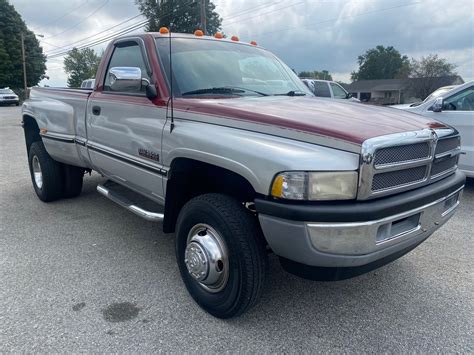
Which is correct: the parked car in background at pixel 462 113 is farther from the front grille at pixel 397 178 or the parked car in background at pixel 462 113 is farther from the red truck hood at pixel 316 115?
the front grille at pixel 397 178

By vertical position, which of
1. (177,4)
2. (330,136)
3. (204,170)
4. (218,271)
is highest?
(177,4)

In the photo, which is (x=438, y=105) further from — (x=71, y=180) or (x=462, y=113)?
(x=71, y=180)

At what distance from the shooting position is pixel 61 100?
187 inches

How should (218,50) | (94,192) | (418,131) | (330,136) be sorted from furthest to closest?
(94,192) → (218,50) → (418,131) → (330,136)

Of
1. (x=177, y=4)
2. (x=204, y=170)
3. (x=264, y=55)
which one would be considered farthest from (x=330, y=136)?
(x=177, y=4)

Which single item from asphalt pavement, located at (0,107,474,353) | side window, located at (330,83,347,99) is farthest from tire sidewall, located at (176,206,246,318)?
side window, located at (330,83,347,99)

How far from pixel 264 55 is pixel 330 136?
2.14 m

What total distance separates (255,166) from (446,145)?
146 cm

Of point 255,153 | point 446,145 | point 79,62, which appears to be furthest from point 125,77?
point 79,62

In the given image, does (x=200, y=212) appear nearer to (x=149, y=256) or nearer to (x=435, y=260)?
(x=149, y=256)

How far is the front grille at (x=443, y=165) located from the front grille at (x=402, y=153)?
180 mm

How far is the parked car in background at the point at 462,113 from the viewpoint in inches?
233

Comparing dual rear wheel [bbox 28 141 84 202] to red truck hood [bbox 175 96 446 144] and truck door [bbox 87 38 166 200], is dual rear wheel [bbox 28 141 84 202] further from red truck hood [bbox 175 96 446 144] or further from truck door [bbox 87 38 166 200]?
red truck hood [bbox 175 96 446 144]

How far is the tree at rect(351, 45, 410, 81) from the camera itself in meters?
83.7
